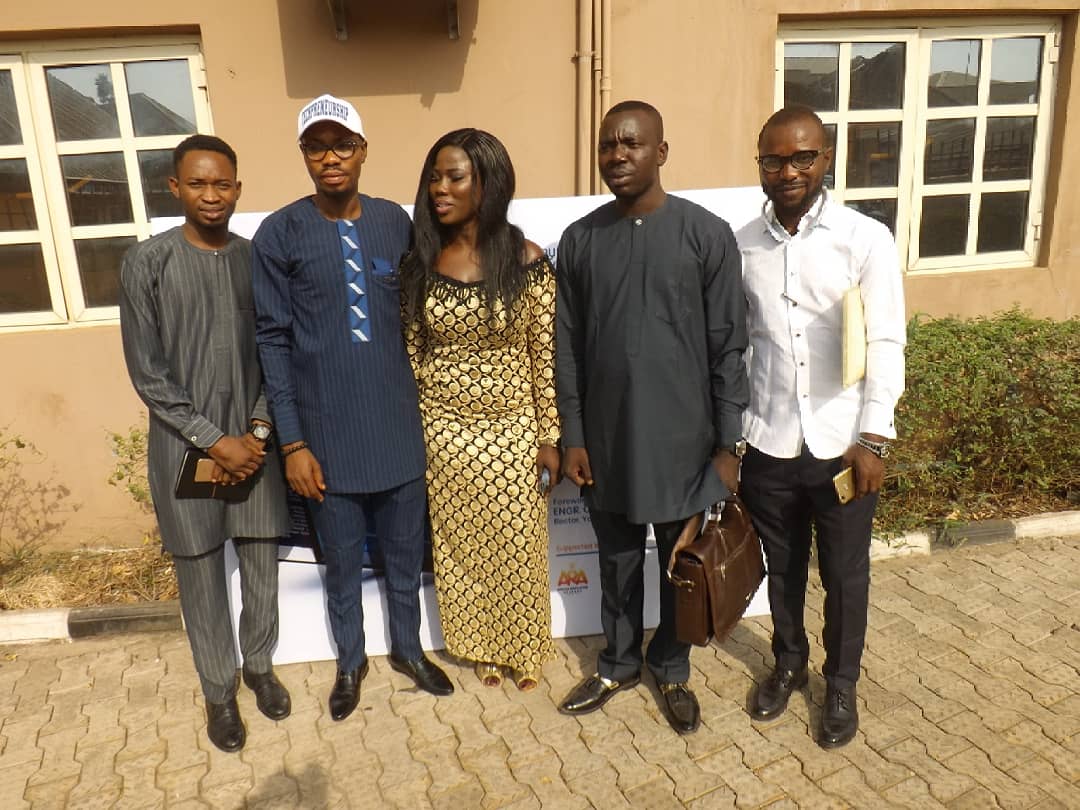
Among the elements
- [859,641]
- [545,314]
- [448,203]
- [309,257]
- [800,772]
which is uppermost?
[448,203]

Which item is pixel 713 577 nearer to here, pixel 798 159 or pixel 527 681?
pixel 527 681

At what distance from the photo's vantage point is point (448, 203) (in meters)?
2.52

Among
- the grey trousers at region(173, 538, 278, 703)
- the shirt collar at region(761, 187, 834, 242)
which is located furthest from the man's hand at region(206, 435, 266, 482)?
the shirt collar at region(761, 187, 834, 242)

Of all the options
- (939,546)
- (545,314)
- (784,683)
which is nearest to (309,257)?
(545,314)

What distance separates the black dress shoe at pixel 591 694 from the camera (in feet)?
9.37

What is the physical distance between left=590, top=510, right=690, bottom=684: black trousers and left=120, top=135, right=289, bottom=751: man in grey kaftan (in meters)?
1.18

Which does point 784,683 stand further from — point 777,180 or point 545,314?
point 777,180

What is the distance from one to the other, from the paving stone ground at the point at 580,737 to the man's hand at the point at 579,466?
0.90m

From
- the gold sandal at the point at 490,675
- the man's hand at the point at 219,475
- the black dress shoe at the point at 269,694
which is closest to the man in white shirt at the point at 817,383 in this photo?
the gold sandal at the point at 490,675

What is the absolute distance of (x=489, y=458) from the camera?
2738 millimetres

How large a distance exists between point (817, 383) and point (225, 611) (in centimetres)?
219

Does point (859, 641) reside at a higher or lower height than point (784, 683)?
higher

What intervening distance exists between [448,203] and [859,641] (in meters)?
2.02

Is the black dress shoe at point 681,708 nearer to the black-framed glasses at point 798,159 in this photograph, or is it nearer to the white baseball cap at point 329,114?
the black-framed glasses at point 798,159
